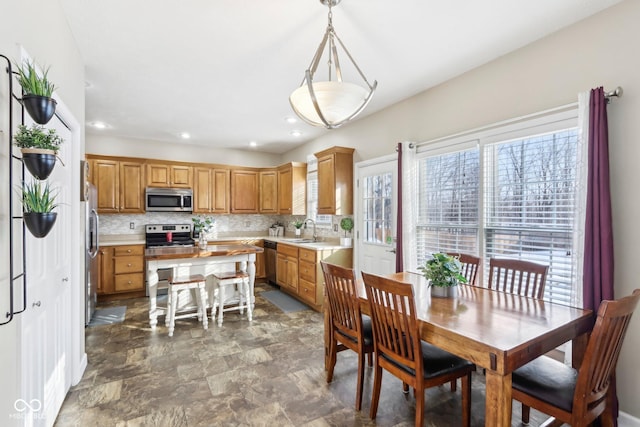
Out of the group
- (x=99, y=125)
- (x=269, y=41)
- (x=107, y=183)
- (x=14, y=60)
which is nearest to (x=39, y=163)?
(x=14, y=60)

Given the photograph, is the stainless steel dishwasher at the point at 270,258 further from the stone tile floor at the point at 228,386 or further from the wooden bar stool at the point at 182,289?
the stone tile floor at the point at 228,386

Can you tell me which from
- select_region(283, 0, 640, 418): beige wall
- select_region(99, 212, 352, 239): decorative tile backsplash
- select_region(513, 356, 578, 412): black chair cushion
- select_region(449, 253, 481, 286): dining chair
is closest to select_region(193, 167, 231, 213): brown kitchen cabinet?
select_region(99, 212, 352, 239): decorative tile backsplash

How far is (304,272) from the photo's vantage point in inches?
182

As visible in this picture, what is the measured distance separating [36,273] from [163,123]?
3536 mm

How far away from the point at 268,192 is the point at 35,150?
5048 mm

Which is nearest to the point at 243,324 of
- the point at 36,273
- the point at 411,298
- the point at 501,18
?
the point at 36,273

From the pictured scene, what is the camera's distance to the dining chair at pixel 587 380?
4.68 ft

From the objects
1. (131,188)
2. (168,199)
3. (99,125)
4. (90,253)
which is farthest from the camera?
(168,199)

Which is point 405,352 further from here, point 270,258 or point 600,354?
point 270,258

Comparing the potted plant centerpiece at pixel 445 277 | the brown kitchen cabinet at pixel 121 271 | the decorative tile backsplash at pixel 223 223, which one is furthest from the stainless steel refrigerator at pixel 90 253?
the potted plant centerpiece at pixel 445 277

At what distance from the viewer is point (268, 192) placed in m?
6.36

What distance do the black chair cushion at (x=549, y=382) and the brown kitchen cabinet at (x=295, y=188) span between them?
173 inches

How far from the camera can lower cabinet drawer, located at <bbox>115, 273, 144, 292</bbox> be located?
16.2ft

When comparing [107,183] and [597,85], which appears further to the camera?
[107,183]
